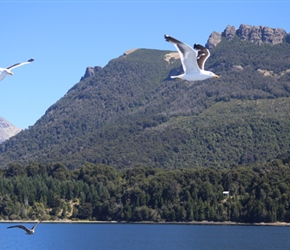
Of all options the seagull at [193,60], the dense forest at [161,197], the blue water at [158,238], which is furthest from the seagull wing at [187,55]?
the dense forest at [161,197]

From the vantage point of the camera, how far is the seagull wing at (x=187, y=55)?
3308cm

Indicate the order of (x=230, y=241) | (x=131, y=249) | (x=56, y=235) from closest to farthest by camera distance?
(x=131, y=249), (x=230, y=241), (x=56, y=235)

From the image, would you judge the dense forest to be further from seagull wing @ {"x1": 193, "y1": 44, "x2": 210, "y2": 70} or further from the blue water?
seagull wing @ {"x1": 193, "y1": 44, "x2": 210, "y2": 70}

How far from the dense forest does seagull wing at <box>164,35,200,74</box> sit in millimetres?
105240

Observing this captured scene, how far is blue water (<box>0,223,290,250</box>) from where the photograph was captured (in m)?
102

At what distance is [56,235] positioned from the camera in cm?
12775

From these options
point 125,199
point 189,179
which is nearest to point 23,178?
point 125,199

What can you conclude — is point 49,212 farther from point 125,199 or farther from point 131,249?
point 131,249

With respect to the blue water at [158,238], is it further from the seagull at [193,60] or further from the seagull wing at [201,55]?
the seagull at [193,60]

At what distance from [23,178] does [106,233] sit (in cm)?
4909

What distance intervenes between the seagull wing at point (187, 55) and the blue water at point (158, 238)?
63.0m

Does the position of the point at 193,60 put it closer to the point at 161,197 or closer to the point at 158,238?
the point at 158,238

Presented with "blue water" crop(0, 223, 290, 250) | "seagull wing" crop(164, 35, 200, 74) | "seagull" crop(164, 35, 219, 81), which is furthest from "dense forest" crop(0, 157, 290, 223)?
"seagull wing" crop(164, 35, 200, 74)

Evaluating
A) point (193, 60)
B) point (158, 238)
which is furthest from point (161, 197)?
point (193, 60)
